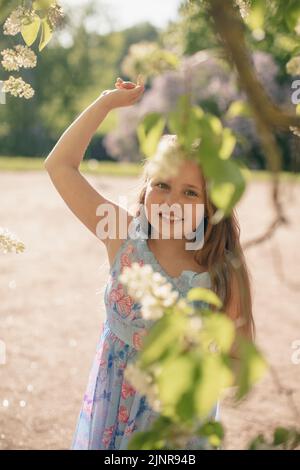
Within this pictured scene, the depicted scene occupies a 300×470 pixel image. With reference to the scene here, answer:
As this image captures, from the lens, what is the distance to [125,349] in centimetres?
228

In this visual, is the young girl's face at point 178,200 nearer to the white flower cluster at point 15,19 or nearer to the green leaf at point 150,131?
the white flower cluster at point 15,19

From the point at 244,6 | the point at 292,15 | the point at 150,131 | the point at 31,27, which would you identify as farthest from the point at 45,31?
the point at 150,131

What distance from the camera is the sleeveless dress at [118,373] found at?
88.4 inches

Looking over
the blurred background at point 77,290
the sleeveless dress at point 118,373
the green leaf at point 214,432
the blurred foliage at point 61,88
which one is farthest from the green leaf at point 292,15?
the blurred foliage at point 61,88

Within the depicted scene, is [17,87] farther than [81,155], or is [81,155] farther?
[81,155]

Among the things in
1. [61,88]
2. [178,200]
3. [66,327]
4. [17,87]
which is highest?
[61,88]

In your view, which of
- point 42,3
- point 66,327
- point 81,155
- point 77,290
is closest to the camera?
point 42,3

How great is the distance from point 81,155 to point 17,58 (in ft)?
1.84

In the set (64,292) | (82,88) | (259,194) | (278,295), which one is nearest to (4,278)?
(64,292)

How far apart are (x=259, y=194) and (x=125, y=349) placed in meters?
13.7

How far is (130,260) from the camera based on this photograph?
232cm

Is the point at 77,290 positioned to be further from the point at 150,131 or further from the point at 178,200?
the point at 150,131

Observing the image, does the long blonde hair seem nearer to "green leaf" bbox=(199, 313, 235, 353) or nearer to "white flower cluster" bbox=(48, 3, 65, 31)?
"white flower cluster" bbox=(48, 3, 65, 31)

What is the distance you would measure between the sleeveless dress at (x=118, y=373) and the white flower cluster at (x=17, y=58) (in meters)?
0.86
